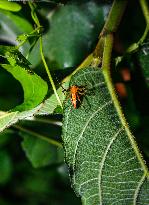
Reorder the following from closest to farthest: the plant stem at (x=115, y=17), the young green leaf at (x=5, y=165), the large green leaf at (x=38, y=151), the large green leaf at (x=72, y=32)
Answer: the plant stem at (x=115, y=17)
the large green leaf at (x=72, y=32)
the large green leaf at (x=38, y=151)
the young green leaf at (x=5, y=165)

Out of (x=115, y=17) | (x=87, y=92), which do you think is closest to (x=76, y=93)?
(x=87, y=92)

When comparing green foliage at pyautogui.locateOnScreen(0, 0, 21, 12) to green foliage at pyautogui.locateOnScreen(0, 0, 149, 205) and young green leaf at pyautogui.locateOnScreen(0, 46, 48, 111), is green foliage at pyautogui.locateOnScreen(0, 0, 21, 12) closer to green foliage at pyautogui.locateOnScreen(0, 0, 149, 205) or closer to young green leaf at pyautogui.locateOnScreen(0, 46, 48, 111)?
green foliage at pyautogui.locateOnScreen(0, 0, 149, 205)

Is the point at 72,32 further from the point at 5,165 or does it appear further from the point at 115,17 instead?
the point at 5,165

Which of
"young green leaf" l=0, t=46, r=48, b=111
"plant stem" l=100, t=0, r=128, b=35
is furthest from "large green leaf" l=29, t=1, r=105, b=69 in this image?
"young green leaf" l=0, t=46, r=48, b=111

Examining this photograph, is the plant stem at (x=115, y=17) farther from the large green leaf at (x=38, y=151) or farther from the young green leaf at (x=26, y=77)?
the large green leaf at (x=38, y=151)

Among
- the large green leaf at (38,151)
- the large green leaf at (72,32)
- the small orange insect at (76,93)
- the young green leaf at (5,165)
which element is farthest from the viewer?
the young green leaf at (5,165)

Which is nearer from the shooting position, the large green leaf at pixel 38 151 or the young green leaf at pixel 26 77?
the young green leaf at pixel 26 77

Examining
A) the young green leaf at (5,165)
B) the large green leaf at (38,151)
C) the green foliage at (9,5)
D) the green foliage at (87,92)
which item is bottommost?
the young green leaf at (5,165)

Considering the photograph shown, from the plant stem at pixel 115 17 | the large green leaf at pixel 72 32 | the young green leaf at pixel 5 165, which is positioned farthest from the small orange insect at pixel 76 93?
the young green leaf at pixel 5 165
